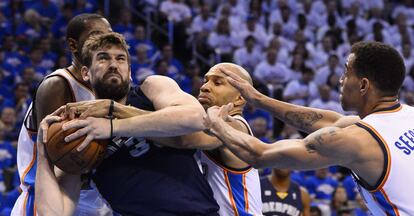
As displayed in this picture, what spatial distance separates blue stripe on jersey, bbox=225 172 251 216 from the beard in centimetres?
95

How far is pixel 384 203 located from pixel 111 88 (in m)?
1.68

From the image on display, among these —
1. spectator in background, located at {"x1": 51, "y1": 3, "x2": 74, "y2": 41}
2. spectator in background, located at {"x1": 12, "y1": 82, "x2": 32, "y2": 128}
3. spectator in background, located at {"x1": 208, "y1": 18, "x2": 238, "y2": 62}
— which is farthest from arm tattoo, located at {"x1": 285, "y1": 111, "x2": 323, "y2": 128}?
spectator in background, located at {"x1": 208, "y1": 18, "x2": 238, "y2": 62}

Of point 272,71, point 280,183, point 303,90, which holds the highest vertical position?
point 280,183

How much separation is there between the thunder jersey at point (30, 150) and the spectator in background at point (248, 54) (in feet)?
31.1

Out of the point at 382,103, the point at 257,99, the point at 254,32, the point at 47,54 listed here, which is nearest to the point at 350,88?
the point at 382,103

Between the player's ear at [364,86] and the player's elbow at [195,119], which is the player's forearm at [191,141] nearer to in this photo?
the player's elbow at [195,119]

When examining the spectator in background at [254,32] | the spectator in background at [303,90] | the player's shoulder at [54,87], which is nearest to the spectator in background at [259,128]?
the spectator in background at [303,90]

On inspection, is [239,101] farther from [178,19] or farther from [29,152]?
[178,19]

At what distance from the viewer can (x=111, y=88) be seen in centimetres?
437

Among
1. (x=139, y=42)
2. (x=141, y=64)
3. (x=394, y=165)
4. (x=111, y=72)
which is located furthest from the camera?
(x=139, y=42)

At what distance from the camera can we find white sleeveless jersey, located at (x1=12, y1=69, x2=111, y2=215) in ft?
16.8

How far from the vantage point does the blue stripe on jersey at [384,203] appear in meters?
3.93

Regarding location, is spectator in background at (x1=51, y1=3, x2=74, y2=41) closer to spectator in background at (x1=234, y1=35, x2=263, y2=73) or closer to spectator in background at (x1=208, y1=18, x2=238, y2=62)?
spectator in background at (x1=208, y1=18, x2=238, y2=62)

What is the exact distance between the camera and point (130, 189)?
4180 millimetres
